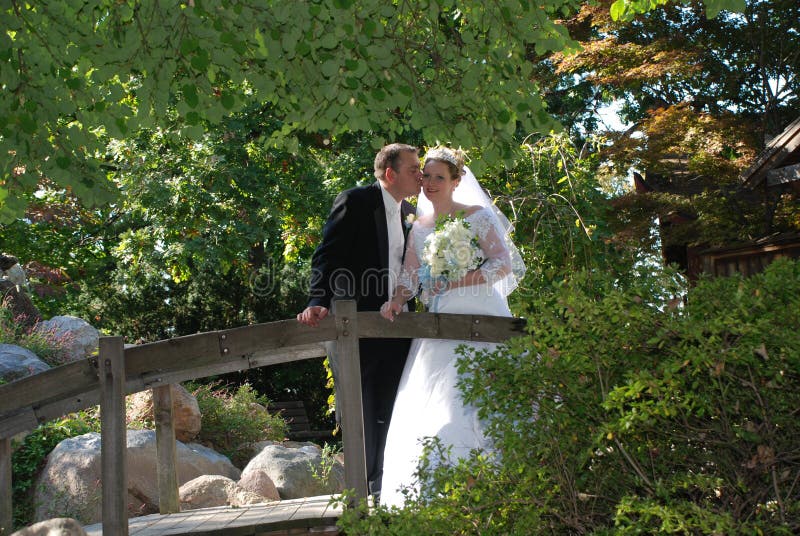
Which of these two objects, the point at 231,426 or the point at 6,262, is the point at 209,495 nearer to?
the point at 231,426

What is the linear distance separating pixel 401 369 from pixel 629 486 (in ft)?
8.77

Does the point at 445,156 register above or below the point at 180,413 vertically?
above

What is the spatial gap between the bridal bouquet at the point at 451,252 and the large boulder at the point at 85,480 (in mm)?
4098

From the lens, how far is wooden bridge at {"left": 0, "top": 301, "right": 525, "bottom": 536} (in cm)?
522

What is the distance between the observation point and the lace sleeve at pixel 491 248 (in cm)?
600

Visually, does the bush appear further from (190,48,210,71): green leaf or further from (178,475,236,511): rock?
(178,475,236,511): rock

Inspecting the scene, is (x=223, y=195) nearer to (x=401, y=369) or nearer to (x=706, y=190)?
(x=706, y=190)

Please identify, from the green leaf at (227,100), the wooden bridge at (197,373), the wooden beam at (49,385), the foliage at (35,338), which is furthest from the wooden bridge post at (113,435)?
the foliage at (35,338)

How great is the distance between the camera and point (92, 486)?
8.71m

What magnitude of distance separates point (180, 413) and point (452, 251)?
6.80m

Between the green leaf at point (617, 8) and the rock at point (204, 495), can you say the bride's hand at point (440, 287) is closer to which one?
the green leaf at point (617, 8)

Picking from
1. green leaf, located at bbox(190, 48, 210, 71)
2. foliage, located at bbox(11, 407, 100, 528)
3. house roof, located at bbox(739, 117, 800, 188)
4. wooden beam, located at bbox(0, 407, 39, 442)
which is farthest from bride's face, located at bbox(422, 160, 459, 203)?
house roof, located at bbox(739, 117, 800, 188)

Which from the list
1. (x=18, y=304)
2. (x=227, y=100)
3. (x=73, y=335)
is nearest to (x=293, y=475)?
(x=227, y=100)

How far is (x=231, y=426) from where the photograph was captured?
1281cm
